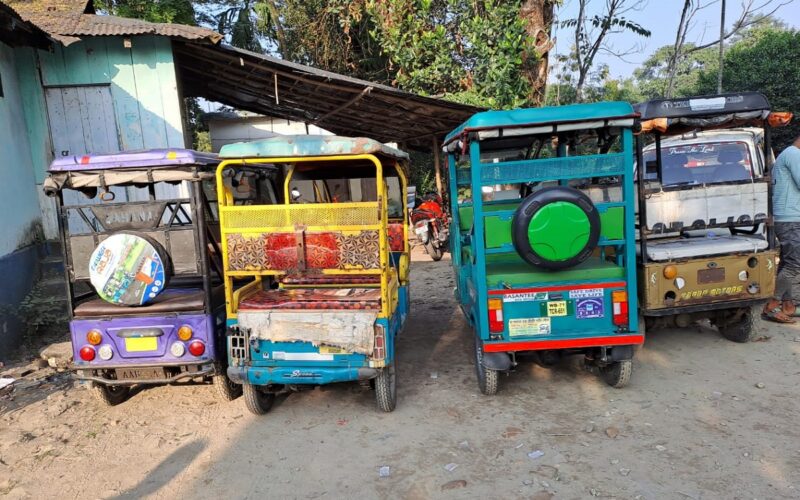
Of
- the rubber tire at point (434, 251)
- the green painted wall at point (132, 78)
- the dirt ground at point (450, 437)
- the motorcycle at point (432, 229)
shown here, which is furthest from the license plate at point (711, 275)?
the green painted wall at point (132, 78)

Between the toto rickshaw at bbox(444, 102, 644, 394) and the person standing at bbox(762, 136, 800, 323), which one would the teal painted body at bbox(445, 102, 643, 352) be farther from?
the person standing at bbox(762, 136, 800, 323)

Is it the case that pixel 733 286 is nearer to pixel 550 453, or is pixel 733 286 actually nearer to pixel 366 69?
pixel 550 453

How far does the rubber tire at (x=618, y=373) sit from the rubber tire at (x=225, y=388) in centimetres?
325

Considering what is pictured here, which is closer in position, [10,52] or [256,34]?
[10,52]

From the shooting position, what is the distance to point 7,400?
4.66 m

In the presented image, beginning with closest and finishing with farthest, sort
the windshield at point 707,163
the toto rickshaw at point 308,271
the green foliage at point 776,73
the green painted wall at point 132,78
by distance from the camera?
the toto rickshaw at point 308,271, the windshield at point 707,163, the green painted wall at point 132,78, the green foliage at point 776,73

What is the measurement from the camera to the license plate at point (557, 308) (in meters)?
3.93

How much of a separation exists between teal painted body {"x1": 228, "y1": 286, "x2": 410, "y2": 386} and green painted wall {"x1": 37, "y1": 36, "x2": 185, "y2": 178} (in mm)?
5069

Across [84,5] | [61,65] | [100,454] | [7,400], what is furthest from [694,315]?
[84,5]

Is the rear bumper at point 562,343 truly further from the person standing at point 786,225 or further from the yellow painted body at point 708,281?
the person standing at point 786,225

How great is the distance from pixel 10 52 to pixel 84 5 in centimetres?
158

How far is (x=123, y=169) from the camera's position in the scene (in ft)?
12.9

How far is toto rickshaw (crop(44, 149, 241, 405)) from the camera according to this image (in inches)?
151

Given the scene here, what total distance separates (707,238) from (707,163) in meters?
1.08
